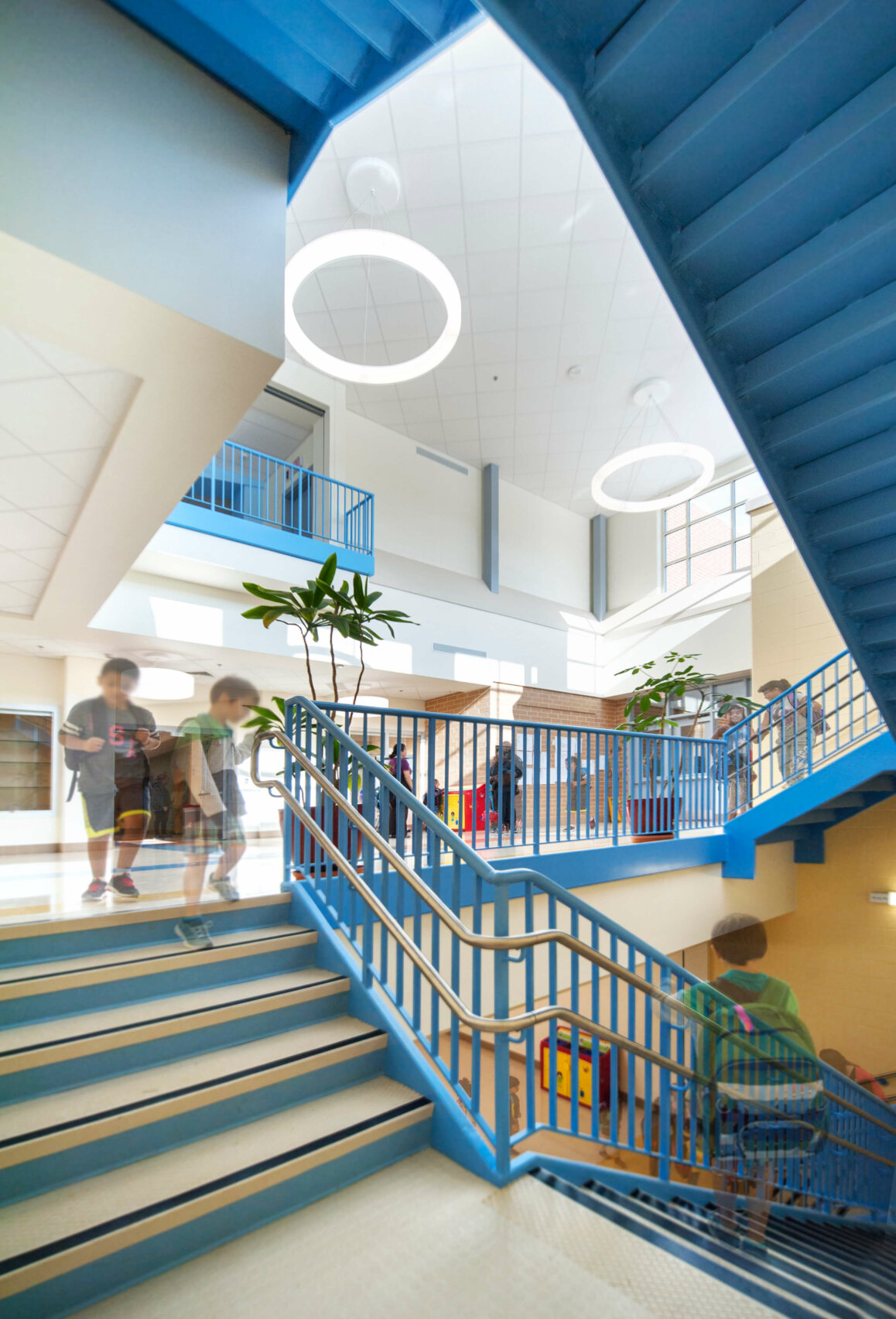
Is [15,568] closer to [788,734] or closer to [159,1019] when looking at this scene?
[159,1019]

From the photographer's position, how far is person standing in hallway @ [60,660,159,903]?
12.1 feet

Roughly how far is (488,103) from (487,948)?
24.6ft

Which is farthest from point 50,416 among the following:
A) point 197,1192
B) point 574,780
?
point 574,780

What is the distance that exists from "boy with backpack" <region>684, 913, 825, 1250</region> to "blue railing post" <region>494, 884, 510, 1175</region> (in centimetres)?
130

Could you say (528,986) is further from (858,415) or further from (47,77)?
(47,77)

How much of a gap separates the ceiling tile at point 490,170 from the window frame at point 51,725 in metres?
8.43

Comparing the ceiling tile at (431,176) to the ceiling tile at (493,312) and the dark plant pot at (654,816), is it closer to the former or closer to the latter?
the ceiling tile at (493,312)

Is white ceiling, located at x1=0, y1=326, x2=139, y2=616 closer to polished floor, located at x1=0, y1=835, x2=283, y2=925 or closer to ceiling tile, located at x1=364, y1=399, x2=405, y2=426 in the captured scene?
polished floor, located at x1=0, y1=835, x2=283, y2=925

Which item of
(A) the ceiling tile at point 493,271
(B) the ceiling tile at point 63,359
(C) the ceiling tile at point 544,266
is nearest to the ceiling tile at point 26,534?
(B) the ceiling tile at point 63,359

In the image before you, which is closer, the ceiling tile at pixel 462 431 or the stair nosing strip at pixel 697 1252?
the stair nosing strip at pixel 697 1252

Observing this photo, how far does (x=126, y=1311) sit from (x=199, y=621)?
23.7 feet

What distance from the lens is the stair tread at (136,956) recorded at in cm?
263

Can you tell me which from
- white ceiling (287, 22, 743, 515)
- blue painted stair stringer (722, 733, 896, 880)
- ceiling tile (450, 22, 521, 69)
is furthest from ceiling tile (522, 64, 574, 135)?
blue painted stair stringer (722, 733, 896, 880)

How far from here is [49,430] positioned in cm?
306
